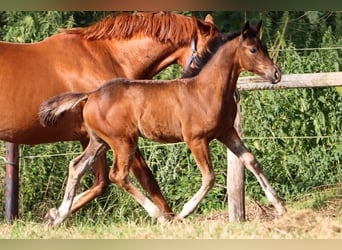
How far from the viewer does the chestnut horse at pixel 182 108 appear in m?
7.69

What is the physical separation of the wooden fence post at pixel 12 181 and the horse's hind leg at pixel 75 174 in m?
1.43

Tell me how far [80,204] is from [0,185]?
1.82 meters

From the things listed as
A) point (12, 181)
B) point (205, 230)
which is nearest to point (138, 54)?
point (12, 181)

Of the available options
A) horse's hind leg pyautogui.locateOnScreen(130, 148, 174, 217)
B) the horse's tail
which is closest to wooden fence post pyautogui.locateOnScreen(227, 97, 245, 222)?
horse's hind leg pyautogui.locateOnScreen(130, 148, 174, 217)

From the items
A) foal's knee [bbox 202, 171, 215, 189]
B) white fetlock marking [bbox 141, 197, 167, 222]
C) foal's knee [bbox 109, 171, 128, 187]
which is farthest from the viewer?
foal's knee [bbox 109, 171, 128, 187]

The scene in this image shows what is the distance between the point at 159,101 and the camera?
25.6ft

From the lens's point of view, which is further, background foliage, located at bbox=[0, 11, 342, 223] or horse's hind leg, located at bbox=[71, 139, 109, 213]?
background foliage, located at bbox=[0, 11, 342, 223]

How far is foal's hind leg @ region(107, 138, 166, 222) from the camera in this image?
25.5ft

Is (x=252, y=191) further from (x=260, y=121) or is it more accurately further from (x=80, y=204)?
(x=80, y=204)

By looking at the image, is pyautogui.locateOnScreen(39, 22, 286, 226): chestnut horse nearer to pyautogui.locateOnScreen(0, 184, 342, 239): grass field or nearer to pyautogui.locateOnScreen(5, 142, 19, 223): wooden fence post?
pyautogui.locateOnScreen(0, 184, 342, 239): grass field

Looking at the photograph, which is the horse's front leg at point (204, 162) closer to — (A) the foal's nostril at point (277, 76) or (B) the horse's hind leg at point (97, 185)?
(A) the foal's nostril at point (277, 76)

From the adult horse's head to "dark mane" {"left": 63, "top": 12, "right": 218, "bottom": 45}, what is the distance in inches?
27.6
